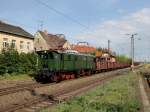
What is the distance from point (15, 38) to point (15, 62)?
1424cm

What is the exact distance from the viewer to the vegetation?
115 feet

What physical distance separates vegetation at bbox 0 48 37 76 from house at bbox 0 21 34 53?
6481 millimetres

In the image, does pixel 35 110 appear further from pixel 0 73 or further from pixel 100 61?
pixel 100 61

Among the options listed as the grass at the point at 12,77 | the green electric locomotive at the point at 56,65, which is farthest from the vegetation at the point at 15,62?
the green electric locomotive at the point at 56,65

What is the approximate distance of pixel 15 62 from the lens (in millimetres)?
37031

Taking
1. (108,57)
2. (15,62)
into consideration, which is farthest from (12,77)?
(108,57)

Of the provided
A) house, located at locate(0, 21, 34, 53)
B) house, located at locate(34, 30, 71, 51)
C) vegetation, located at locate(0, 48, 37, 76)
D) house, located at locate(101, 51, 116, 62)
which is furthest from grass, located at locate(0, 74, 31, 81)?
house, located at locate(34, 30, 71, 51)

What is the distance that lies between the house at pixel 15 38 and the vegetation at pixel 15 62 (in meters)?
6.48

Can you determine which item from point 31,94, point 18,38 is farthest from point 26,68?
point 31,94

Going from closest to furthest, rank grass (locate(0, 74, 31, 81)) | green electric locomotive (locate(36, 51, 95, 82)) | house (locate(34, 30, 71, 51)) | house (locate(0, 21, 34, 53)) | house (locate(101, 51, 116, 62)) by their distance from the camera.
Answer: green electric locomotive (locate(36, 51, 95, 82)), grass (locate(0, 74, 31, 81)), house (locate(0, 21, 34, 53)), house (locate(101, 51, 116, 62)), house (locate(34, 30, 71, 51))

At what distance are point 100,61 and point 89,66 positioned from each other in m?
10.2

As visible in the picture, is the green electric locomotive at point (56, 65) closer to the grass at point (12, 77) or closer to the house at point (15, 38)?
the grass at point (12, 77)

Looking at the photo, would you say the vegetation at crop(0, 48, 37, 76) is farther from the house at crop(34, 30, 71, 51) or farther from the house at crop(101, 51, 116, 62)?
the house at crop(34, 30, 71, 51)

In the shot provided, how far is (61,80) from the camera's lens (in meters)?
33.5
